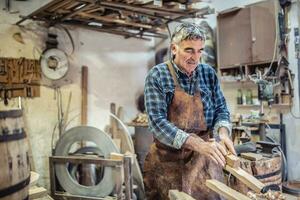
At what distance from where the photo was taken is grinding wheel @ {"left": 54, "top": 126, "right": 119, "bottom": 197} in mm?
3564

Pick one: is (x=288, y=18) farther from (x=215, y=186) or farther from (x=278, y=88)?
(x=215, y=186)

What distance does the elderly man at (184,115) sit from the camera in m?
1.88

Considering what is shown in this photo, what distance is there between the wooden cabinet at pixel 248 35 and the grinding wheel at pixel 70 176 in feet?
7.85

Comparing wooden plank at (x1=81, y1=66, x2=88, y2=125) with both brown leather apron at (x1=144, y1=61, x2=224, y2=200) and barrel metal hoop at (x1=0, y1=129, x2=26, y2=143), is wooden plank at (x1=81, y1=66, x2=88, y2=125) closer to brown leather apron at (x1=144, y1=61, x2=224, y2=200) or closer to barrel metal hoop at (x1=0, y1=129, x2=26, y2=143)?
brown leather apron at (x1=144, y1=61, x2=224, y2=200)

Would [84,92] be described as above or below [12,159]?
above

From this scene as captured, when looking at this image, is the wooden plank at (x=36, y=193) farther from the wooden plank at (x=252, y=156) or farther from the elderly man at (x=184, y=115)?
the wooden plank at (x=252, y=156)

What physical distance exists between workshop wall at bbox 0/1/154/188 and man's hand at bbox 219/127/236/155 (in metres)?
3.16

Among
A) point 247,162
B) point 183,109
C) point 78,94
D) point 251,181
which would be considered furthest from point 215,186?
point 78,94

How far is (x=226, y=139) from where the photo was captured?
1.79 metres

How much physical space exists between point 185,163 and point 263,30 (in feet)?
10.9

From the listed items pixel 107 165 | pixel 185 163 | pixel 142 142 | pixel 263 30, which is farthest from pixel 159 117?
pixel 263 30

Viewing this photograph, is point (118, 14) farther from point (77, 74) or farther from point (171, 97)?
point (171, 97)

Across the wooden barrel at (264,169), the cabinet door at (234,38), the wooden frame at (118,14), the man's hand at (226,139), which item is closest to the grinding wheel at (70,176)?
A: the wooden frame at (118,14)

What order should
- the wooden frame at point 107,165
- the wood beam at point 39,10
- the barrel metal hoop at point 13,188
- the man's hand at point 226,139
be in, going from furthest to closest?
1. the wood beam at point 39,10
2. the wooden frame at point 107,165
3. the man's hand at point 226,139
4. the barrel metal hoop at point 13,188
